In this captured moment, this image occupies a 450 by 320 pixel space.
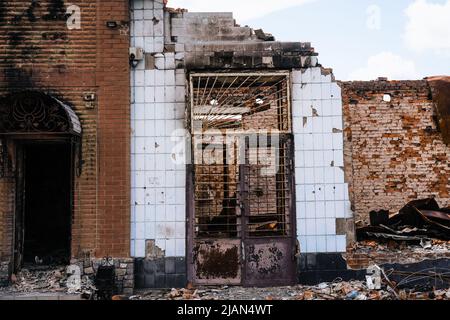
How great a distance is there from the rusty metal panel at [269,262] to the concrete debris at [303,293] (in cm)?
17

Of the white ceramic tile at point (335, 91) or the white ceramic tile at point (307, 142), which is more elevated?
the white ceramic tile at point (335, 91)

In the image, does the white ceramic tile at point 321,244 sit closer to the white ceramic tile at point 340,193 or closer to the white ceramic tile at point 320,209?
the white ceramic tile at point 320,209

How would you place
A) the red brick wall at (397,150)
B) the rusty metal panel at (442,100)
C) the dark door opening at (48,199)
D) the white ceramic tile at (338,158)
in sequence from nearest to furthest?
the white ceramic tile at (338,158) < the dark door opening at (48,199) < the rusty metal panel at (442,100) < the red brick wall at (397,150)

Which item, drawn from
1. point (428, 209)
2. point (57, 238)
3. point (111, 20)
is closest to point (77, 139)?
point (111, 20)

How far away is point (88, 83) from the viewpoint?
A: 7938 mm

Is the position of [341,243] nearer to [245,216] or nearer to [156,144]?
[245,216]

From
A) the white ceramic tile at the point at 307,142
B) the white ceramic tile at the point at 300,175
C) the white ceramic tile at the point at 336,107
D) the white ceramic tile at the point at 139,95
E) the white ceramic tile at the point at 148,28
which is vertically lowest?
the white ceramic tile at the point at 300,175

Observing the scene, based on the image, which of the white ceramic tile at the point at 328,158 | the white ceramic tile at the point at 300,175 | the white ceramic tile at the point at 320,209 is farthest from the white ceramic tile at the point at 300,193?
the white ceramic tile at the point at 328,158

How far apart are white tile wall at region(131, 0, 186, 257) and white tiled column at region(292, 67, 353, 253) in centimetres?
198

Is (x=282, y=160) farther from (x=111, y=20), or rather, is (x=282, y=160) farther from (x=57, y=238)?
(x=57, y=238)

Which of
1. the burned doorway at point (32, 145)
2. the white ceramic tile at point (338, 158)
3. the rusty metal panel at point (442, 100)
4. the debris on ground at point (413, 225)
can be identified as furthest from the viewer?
the rusty metal panel at point (442, 100)

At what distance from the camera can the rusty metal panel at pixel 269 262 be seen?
791 centimetres

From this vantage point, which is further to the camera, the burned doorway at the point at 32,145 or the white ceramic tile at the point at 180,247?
the white ceramic tile at the point at 180,247
